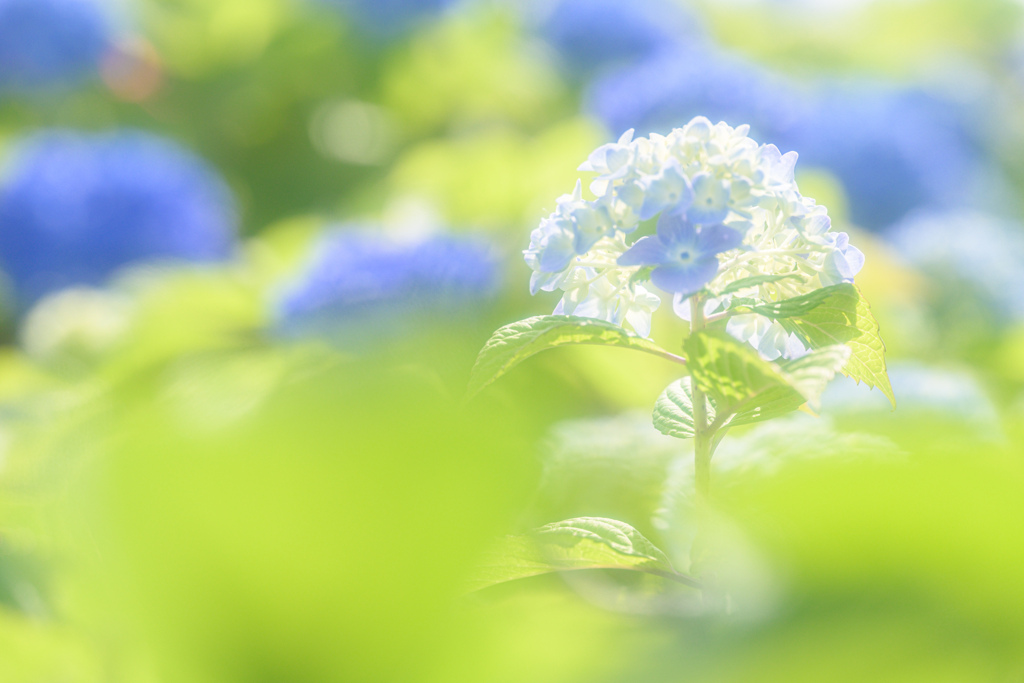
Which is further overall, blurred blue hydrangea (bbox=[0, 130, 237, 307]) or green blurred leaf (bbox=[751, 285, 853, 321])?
blurred blue hydrangea (bbox=[0, 130, 237, 307])

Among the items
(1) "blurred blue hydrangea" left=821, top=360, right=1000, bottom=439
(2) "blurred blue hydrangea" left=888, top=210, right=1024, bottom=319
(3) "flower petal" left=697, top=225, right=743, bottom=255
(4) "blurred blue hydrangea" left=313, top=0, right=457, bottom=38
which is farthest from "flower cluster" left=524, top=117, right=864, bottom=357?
(4) "blurred blue hydrangea" left=313, top=0, right=457, bottom=38

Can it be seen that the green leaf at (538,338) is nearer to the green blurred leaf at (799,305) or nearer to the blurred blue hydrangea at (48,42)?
the green blurred leaf at (799,305)

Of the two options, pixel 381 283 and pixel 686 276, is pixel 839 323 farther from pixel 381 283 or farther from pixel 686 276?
pixel 381 283

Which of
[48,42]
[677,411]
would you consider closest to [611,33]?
[48,42]

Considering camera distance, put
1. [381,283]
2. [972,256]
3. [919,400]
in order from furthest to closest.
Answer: [972,256] → [381,283] → [919,400]

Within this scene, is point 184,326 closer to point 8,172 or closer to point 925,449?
point 8,172

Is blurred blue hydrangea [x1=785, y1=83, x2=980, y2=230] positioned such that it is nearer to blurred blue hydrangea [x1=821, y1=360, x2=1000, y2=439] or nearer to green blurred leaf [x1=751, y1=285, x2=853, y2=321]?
blurred blue hydrangea [x1=821, y1=360, x2=1000, y2=439]

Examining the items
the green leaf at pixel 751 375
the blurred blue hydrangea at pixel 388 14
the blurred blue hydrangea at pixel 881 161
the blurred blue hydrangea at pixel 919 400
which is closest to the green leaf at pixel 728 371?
the green leaf at pixel 751 375
